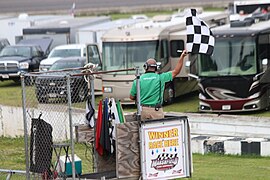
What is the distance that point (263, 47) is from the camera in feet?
85.1

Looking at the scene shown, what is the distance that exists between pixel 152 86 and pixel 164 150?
1165 mm

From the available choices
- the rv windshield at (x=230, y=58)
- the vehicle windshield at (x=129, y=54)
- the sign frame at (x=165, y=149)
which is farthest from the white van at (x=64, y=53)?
the sign frame at (x=165, y=149)

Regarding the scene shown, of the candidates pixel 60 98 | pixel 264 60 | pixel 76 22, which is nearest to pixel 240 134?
pixel 264 60

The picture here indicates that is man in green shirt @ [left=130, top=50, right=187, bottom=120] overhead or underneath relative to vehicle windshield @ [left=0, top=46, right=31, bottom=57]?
overhead

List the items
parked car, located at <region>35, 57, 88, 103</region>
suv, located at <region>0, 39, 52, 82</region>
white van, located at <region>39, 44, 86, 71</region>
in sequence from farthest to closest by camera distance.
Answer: suv, located at <region>0, 39, 52, 82</region>
white van, located at <region>39, 44, 86, 71</region>
parked car, located at <region>35, 57, 88, 103</region>

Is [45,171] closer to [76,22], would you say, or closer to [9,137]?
[9,137]

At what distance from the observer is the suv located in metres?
35.2

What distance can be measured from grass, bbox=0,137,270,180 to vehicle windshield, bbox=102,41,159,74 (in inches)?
312

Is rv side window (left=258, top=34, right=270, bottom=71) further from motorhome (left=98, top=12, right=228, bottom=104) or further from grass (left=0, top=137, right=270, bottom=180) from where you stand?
grass (left=0, top=137, right=270, bottom=180)

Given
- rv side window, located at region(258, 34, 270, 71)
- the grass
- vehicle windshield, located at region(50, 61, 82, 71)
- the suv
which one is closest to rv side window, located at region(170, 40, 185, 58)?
rv side window, located at region(258, 34, 270, 71)

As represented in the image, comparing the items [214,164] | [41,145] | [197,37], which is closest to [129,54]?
[214,164]

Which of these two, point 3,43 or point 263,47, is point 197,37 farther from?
point 3,43

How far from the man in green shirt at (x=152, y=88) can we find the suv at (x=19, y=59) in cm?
2173

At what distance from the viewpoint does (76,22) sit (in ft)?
135
